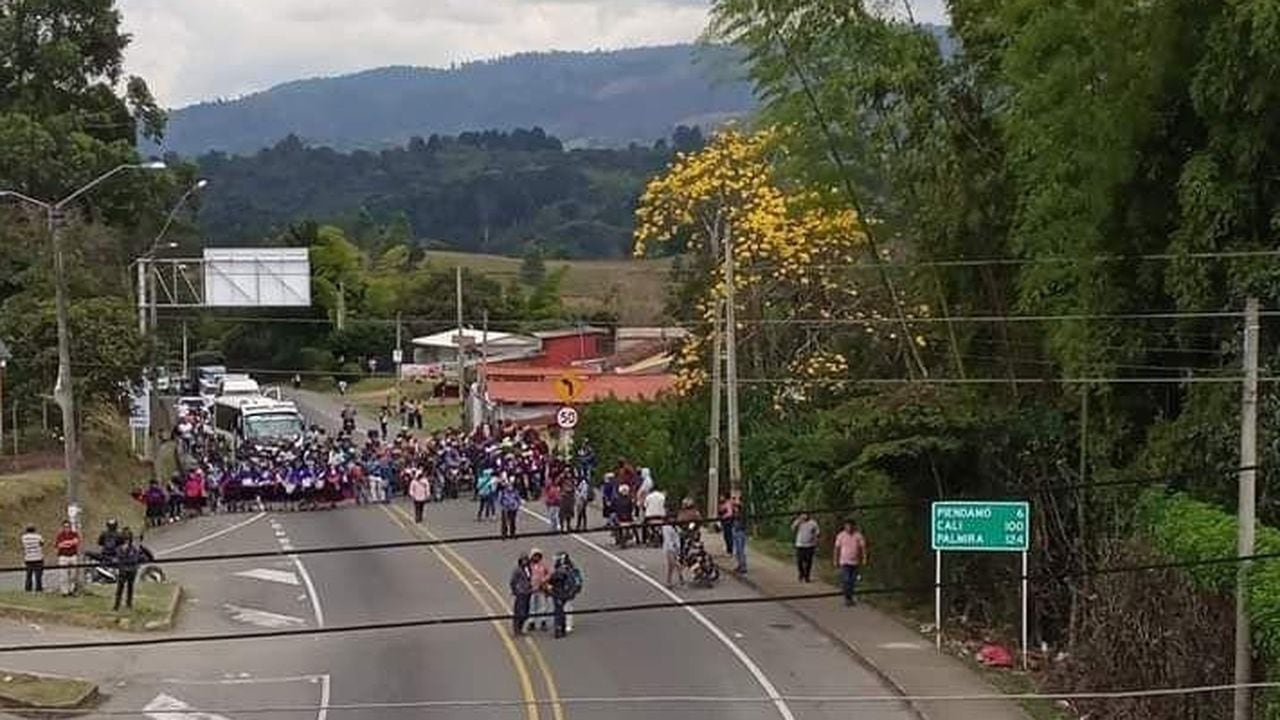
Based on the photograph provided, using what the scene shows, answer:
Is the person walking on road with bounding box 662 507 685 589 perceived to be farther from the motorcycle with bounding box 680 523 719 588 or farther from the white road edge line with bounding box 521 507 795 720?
the white road edge line with bounding box 521 507 795 720

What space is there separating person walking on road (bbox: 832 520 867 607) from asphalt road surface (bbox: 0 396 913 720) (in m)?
1.23

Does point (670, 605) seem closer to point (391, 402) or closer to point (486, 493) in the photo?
point (486, 493)

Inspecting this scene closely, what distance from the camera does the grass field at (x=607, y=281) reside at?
4953 inches

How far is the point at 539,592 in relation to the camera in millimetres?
27781

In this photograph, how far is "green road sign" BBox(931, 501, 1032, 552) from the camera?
83.0 feet

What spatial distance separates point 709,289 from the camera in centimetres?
4766

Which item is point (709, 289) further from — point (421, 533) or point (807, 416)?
point (421, 533)

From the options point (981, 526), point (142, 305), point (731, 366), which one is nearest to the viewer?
point (981, 526)

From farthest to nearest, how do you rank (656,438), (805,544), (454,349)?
(454,349)
(656,438)
(805,544)

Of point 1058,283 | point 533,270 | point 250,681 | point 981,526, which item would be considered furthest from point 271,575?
point 533,270

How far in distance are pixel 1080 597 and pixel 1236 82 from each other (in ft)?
24.8

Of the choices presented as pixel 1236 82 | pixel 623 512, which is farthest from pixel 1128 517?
pixel 623 512

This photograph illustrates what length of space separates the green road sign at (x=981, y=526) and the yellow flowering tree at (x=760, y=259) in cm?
1569

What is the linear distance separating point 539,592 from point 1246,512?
13.0 meters
